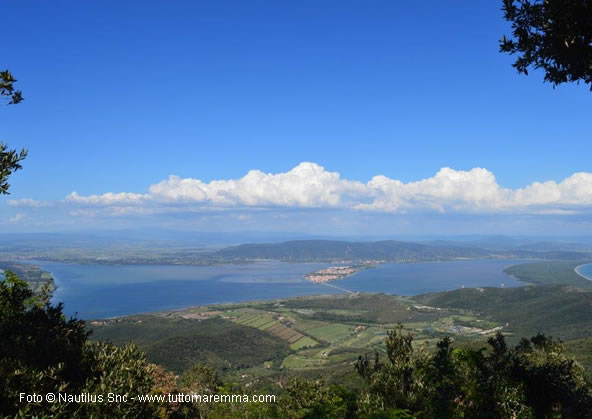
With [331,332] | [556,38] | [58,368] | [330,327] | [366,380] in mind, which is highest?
[556,38]

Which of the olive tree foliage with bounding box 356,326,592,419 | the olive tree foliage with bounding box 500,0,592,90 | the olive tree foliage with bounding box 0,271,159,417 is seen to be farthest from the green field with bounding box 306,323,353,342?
the olive tree foliage with bounding box 500,0,592,90

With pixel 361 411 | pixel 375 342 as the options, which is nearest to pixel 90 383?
pixel 361 411

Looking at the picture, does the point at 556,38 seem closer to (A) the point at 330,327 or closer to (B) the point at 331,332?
(B) the point at 331,332

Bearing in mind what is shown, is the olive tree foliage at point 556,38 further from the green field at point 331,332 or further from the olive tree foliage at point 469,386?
the green field at point 331,332

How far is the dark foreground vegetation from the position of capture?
9445 mm

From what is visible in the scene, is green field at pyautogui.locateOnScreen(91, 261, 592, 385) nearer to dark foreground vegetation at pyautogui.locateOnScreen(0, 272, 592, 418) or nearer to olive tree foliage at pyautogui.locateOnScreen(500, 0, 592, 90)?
dark foreground vegetation at pyautogui.locateOnScreen(0, 272, 592, 418)

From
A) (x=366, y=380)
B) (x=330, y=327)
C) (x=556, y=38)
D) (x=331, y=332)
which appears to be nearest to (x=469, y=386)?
(x=366, y=380)

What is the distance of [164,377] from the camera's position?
69.3 ft

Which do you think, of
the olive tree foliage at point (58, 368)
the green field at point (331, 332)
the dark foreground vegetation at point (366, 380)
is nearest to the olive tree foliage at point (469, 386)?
the dark foreground vegetation at point (366, 380)

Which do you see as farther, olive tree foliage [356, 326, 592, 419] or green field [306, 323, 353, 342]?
green field [306, 323, 353, 342]

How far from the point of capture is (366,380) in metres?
15.8

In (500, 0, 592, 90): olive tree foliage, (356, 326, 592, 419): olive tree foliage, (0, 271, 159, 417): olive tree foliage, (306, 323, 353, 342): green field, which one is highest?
(500, 0, 592, 90): olive tree foliage

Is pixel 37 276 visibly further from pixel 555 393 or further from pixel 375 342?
pixel 555 393

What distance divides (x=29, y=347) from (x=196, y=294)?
617 ft
